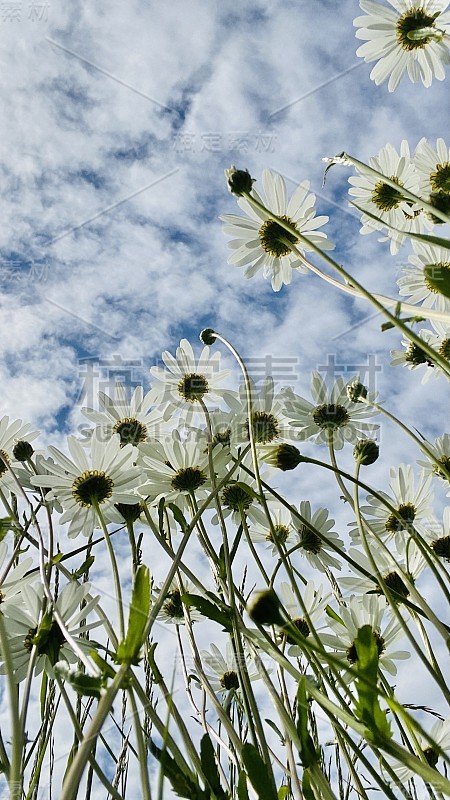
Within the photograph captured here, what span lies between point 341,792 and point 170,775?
1.34 ft

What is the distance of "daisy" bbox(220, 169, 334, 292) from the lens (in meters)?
0.92

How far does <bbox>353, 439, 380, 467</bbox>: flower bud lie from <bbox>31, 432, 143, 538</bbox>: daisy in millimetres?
251

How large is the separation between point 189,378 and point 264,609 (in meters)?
0.63

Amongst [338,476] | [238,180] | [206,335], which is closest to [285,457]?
[338,476]

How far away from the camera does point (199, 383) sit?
97cm

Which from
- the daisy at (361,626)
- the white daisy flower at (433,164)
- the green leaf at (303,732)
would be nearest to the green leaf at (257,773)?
the green leaf at (303,732)

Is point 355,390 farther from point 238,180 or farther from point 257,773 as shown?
point 257,773

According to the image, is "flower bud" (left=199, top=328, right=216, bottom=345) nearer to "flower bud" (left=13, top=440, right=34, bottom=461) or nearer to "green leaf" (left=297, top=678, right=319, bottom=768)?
"flower bud" (left=13, top=440, right=34, bottom=461)

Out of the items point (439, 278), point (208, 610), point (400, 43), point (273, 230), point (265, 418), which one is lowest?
point (208, 610)

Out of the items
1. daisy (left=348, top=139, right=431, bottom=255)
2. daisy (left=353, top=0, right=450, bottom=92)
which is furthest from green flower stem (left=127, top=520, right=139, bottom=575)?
daisy (left=353, top=0, right=450, bottom=92)

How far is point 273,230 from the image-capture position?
2.97ft

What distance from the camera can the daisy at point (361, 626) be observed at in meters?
0.69

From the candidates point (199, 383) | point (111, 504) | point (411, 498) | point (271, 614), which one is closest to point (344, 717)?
point (271, 614)

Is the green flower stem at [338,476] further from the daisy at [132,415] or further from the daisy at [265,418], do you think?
the daisy at [132,415]
